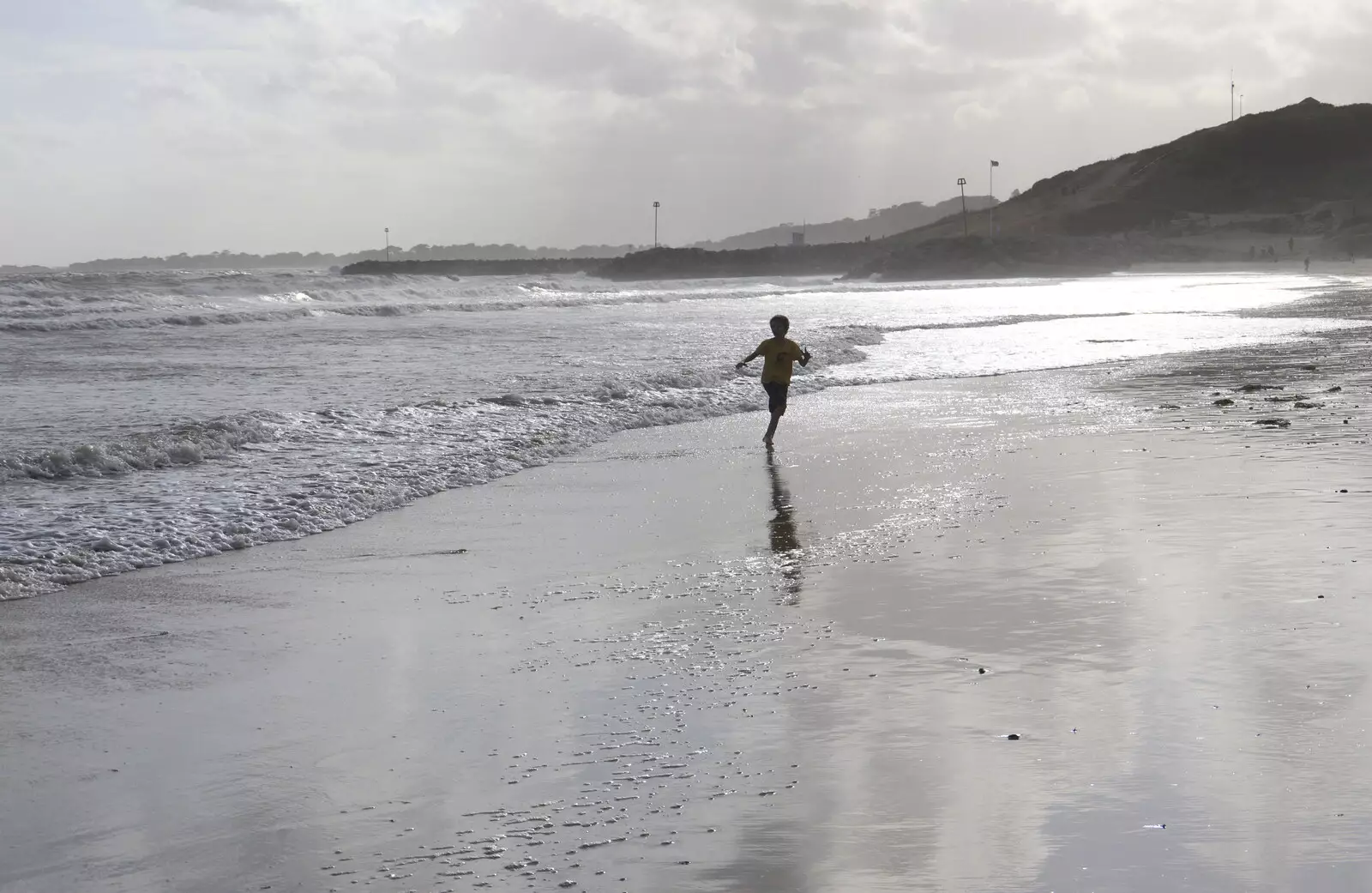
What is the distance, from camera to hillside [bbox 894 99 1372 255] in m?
152

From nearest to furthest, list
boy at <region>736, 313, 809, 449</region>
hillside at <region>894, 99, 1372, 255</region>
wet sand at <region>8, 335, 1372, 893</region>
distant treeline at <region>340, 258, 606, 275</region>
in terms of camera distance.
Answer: wet sand at <region>8, 335, 1372, 893</region> < boy at <region>736, 313, 809, 449</region> < hillside at <region>894, 99, 1372, 255</region> < distant treeline at <region>340, 258, 606, 275</region>

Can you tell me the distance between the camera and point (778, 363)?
13695 millimetres

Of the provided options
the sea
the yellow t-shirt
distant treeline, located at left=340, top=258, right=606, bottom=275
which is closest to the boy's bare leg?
the yellow t-shirt

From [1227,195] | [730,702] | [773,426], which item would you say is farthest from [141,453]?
[1227,195]

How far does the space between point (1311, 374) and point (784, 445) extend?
944 centimetres

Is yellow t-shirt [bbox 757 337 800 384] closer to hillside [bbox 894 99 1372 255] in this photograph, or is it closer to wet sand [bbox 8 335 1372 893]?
wet sand [bbox 8 335 1372 893]

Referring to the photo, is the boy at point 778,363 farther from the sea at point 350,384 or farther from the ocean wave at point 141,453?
the ocean wave at point 141,453

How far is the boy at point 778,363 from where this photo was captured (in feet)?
44.3

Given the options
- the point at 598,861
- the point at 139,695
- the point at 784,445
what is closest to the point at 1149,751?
the point at 598,861

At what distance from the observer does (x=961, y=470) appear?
11086 mm

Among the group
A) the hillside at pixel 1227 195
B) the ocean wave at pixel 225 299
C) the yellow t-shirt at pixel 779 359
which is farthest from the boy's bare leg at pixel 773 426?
the hillside at pixel 1227 195

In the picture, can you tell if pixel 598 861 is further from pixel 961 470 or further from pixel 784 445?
pixel 784 445

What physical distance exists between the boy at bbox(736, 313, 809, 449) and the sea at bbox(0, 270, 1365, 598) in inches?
81.7

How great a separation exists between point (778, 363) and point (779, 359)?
0.06 m
